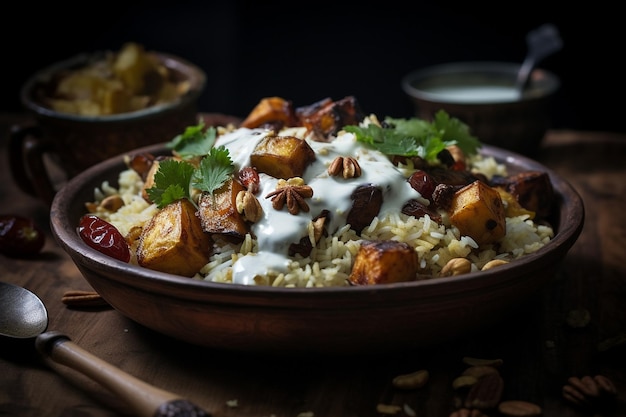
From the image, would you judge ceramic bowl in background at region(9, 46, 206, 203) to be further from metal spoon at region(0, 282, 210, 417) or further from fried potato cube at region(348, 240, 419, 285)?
fried potato cube at region(348, 240, 419, 285)

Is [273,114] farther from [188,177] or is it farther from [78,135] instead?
[78,135]

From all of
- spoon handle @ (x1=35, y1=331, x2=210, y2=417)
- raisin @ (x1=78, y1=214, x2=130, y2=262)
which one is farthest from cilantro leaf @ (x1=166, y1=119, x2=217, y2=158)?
spoon handle @ (x1=35, y1=331, x2=210, y2=417)

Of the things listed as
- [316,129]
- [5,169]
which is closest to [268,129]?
[316,129]

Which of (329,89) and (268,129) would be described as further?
(329,89)

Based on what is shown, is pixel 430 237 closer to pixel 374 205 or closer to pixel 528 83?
pixel 374 205

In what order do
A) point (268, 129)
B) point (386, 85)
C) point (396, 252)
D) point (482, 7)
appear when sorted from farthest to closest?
1. point (386, 85)
2. point (482, 7)
3. point (268, 129)
4. point (396, 252)

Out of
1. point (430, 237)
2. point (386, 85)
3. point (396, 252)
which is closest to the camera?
point (396, 252)

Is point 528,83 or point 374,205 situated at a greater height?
point 374,205
